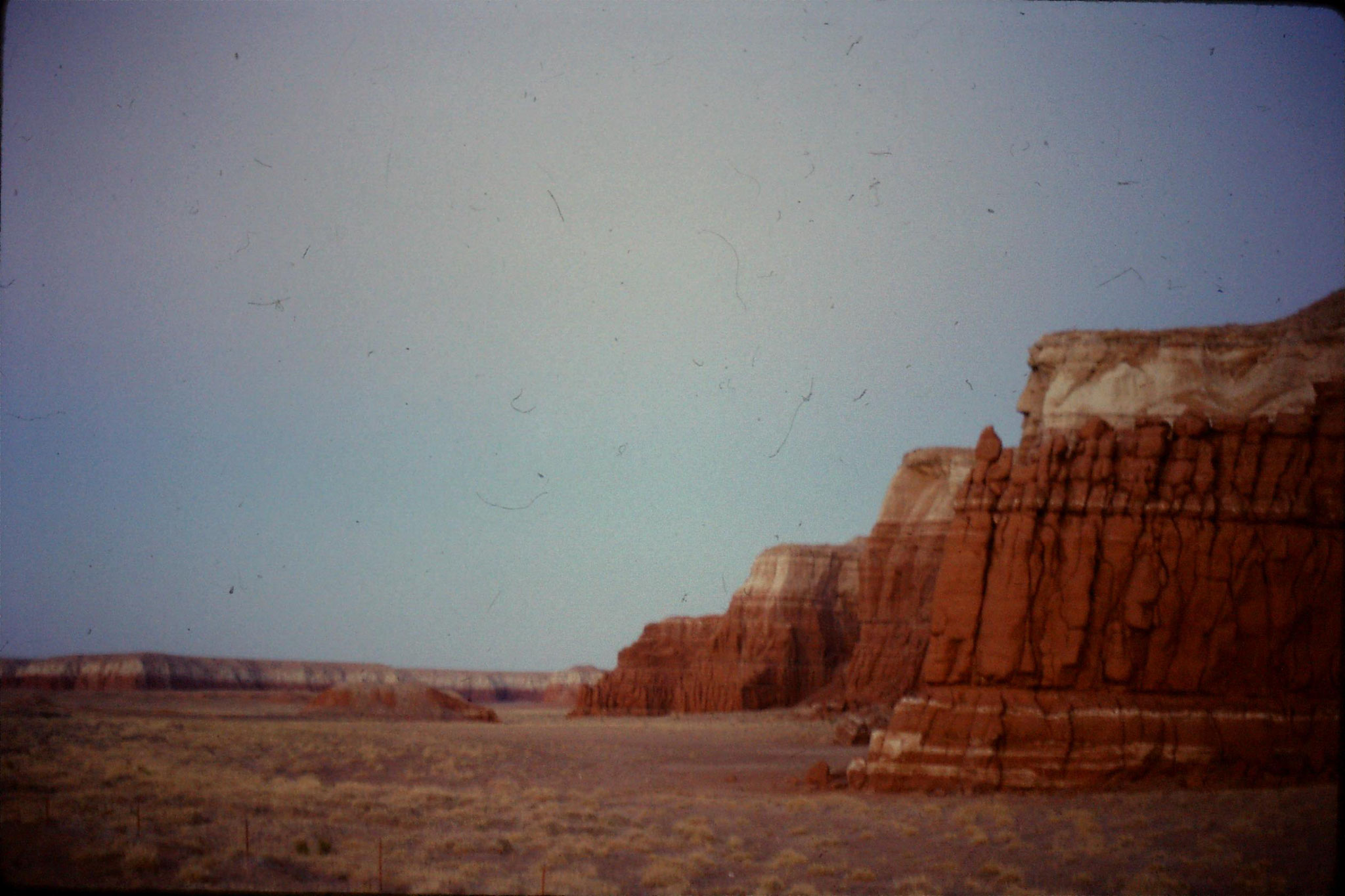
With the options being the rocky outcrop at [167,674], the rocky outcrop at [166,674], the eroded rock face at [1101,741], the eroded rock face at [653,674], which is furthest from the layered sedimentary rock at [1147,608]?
the rocky outcrop at [167,674]

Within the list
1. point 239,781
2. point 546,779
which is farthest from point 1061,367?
point 239,781

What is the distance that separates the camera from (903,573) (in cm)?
6706

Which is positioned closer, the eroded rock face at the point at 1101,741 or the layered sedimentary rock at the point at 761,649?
the eroded rock face at the point at 1101,741

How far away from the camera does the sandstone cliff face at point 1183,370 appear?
2888cm

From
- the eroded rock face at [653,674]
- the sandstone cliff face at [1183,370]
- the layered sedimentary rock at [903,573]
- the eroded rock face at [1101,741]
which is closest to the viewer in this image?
the eroded rock face at [1101,741]

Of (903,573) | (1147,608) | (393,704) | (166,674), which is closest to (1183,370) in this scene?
(1147,608)

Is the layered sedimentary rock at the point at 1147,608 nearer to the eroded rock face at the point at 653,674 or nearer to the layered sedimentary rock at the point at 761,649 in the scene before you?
the layered sedimentary rock at the point at 761,649

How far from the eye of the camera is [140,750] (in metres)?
34.2

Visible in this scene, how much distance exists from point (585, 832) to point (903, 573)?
4612 cm

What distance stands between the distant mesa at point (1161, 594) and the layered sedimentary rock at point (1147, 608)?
0.13ft

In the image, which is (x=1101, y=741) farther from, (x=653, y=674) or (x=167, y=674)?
(x=167, y=674)

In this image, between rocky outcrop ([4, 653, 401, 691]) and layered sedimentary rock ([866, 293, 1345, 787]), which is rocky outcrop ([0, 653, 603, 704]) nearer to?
rocky outcrop ([4, 653, 401, 691])

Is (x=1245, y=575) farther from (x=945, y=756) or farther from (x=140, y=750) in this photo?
(x=140, y=750)

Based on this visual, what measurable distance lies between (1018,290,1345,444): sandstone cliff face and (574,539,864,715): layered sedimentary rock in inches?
2445
